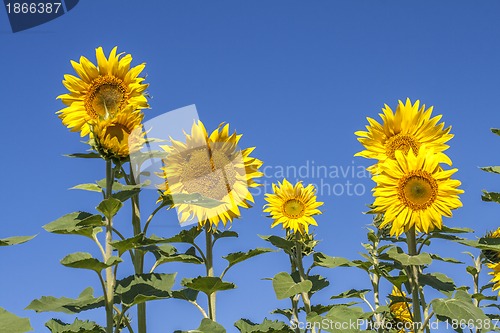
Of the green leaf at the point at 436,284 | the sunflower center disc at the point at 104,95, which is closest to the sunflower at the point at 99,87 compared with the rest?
the sunflower center disc at the point at 104,95

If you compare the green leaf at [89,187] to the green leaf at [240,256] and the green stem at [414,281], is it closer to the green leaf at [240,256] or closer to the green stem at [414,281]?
the green leaf at [240,256]

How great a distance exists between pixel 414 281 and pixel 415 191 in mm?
721

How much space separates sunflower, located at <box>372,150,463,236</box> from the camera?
15.5 feet

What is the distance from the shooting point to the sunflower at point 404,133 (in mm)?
4984

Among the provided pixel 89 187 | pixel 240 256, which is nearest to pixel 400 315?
pixel 240 256

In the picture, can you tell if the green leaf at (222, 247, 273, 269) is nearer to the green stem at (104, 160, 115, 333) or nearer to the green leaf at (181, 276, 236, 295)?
the green leaf at (181, 276, 236, 295)

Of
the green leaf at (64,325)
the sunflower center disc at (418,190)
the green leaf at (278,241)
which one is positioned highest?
the sunflower center disc at (418,190)

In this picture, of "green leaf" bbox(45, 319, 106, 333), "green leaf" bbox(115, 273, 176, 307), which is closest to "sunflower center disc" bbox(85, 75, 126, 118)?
"green leaf" bbox(115, 273, 176, 307)

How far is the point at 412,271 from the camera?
4.54 meters

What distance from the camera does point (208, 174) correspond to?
492 centimetres

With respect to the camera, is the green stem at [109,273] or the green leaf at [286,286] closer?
the green stem at [109,273]

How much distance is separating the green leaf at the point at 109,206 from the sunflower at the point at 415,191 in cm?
207

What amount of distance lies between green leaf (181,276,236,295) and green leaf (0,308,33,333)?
1450mm

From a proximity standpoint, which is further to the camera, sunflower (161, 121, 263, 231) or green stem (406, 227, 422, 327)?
sunflower (161, 121, 263, 231)
